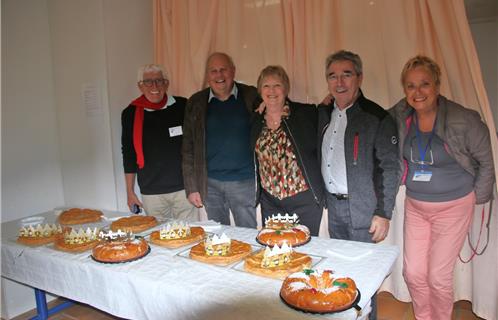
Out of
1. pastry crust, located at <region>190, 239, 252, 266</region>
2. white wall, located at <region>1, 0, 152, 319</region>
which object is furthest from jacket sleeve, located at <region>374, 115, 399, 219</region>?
white wall, located at <region>1, 0, 152, 319</region>

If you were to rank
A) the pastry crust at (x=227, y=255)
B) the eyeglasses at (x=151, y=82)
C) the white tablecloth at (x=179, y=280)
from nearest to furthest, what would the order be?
the white tablecloth at (x=179, y=280) → the pastry crust at (x=227, y=255) → the eyeglasses at (x=151, y=82)

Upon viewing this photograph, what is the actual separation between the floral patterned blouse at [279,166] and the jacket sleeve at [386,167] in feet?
1.19

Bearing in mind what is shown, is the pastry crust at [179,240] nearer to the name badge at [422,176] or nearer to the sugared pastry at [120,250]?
the sugared pastry at [120,250]

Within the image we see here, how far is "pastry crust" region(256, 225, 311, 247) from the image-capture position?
161 cm

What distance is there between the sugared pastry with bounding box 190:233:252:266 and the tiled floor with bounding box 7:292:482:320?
4.41 feet

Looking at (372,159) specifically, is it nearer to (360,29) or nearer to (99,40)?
(360,29)

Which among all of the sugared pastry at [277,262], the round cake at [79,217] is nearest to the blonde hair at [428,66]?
the sugared pastry at [277,262]

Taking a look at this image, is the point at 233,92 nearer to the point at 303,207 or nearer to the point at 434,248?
the point at 303,207

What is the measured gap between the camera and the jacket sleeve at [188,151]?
2416 millimetres

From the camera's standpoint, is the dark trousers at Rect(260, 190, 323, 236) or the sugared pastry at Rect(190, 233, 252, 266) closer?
the sugared pastry at Rect(190, 233, 252, 266)

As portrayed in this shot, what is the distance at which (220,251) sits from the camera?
153 centimetres

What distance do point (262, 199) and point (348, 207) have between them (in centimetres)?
47

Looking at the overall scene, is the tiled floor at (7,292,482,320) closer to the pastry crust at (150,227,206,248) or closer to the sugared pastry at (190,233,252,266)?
the pastry crust at (150,227,206,248)

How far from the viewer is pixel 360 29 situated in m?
2.33
